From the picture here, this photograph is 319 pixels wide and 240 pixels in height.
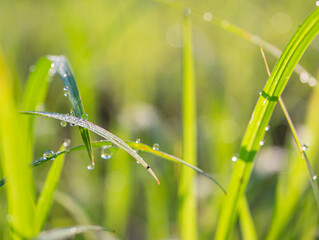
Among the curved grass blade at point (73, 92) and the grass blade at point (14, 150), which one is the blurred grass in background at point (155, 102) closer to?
the curved grass blade at point (73, 92)

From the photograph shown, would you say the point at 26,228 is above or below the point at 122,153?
below

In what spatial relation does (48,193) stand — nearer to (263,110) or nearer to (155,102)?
(263,110)

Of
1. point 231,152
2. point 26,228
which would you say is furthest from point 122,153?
point 26,228

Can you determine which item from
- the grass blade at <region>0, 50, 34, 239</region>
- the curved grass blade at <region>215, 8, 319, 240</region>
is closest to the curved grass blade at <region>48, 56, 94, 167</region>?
the grass blade at <region>0, 50, 34, 239</region>

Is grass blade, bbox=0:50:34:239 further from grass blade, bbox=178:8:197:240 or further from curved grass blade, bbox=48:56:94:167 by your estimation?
grass blade, bbox=178:8:197:240

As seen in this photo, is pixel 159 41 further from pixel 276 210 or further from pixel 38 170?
pixel 276 210
